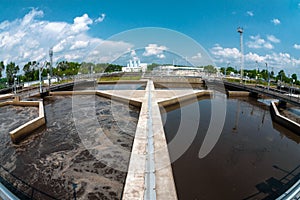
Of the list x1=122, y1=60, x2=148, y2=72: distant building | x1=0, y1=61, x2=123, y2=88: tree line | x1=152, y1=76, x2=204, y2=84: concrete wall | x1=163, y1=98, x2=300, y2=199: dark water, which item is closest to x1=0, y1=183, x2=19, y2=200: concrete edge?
x1=163, y1=98, x2=300, y2=199: dark water

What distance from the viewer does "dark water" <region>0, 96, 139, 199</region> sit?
409cm

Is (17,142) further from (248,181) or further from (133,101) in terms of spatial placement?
(248,181)

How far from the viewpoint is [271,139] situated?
696cm

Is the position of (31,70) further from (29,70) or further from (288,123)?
(288,123)

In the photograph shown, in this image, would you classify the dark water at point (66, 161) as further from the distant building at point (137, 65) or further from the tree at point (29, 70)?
the tree at point (29, 70)

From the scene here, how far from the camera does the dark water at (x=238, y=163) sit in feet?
12.8

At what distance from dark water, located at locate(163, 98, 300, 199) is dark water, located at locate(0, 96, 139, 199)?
4.90ft

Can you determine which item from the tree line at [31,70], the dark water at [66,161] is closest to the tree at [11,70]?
the tree line at [31,70]

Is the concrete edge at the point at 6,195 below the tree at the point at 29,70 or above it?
below

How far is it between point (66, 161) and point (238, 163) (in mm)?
4464

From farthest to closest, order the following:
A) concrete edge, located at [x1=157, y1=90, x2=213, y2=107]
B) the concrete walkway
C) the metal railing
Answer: concrete edge, located at [x1=157, y1=90, x2=213, y2=107] → the metal railing → the concrete walkway

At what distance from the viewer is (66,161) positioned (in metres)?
5.16

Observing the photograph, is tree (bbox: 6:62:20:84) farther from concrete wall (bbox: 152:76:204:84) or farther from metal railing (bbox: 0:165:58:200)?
metal railing (bbox: 0:165:58:200)

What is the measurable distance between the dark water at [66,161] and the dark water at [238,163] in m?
1.49
